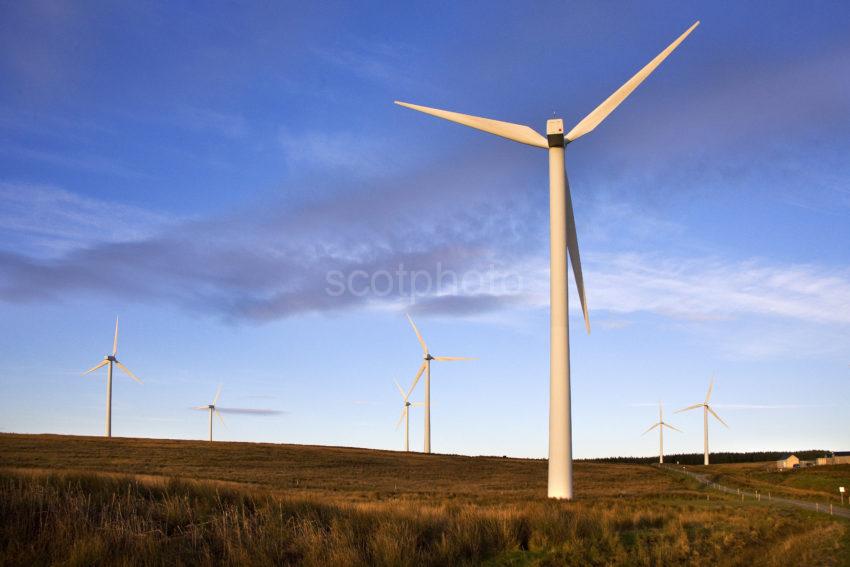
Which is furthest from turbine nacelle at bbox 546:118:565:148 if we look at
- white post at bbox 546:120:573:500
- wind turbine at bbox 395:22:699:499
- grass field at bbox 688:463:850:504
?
grass field at bbox 688:463:850:504

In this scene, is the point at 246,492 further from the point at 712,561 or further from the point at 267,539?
the point at 712,561

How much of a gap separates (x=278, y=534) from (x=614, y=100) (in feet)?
101

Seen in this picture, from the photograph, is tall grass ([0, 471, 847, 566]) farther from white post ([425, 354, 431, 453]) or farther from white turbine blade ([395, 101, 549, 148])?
white post ([425, 354, 431, 453])

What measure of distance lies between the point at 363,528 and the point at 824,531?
1957cm

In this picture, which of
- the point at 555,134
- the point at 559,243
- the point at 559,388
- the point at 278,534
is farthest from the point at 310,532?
the point at 555,134

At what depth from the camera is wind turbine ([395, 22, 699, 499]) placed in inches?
1369

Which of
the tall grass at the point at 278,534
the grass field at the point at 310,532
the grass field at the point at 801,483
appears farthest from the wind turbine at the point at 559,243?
the grass field at the point at 801,483

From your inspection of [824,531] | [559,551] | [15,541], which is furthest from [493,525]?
[824,531]

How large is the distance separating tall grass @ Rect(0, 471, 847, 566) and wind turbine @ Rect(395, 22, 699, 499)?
1224 cm

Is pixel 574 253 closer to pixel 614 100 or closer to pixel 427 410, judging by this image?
pixel 614 100

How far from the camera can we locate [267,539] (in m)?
14.9

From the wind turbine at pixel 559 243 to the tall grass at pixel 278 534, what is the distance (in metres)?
12.2

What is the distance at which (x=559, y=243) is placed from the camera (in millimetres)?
36406

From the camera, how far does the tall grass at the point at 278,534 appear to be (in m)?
14.0
